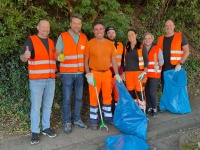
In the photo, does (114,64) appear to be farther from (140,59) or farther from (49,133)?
(49,133)

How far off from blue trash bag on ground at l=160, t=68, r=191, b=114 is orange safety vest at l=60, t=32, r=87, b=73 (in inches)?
74.5

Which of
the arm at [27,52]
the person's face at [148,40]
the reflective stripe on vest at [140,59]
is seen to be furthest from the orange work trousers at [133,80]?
the arm at [27,52]

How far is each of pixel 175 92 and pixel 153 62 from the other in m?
0.81

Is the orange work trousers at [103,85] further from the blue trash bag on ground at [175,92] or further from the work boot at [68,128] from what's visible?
the blue trash bag on ground at [175,92]

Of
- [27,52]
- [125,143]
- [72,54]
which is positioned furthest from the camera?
[72,54]

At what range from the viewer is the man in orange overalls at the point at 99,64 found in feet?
15.0

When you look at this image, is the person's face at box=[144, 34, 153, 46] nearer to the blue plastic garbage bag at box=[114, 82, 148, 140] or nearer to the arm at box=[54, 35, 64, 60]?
the blue plastic garbage bag at box=[114, 82, 148, 140]

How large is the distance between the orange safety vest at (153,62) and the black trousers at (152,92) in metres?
0.10

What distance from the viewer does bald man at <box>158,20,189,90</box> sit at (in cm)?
529

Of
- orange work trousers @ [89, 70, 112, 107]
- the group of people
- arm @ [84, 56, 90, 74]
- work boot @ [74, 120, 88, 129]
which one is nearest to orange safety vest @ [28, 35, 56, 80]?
the group of people

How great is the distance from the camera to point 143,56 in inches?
197

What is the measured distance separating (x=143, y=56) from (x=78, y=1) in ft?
6.32

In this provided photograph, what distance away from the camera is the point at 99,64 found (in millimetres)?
4617

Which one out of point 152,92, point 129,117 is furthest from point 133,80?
point 129,117
